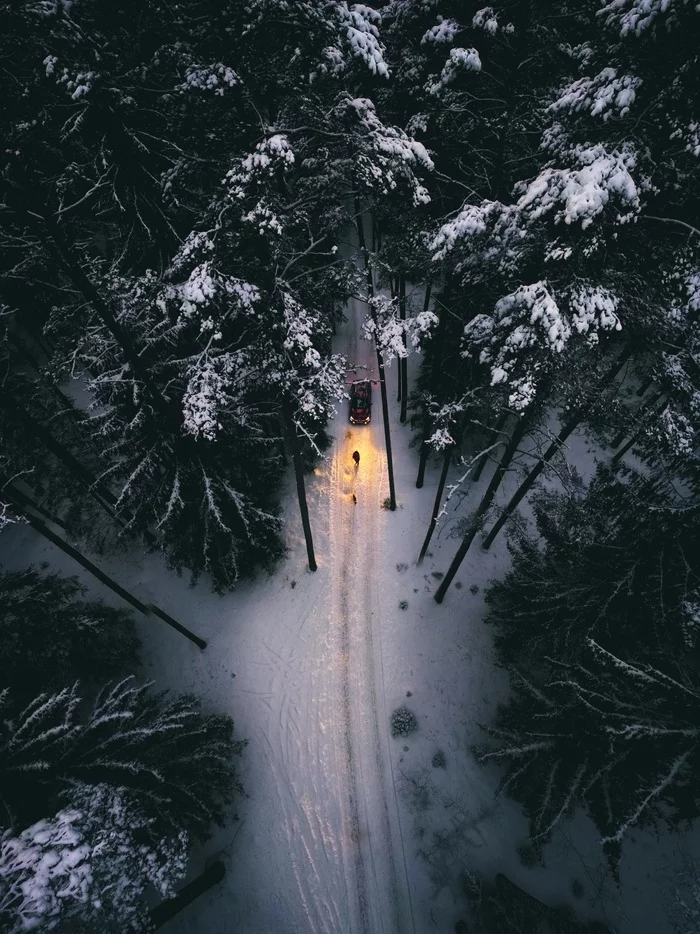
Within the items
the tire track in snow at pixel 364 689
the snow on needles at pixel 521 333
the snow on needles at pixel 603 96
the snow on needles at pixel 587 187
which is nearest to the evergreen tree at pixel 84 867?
the tire track in snow at pixel 364 689

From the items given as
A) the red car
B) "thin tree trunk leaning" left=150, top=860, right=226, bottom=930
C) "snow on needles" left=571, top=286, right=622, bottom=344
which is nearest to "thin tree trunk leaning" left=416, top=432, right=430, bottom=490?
the red car

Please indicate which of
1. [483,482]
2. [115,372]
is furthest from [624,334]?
[115,372]

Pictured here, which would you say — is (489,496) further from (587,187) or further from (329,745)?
(329,745)

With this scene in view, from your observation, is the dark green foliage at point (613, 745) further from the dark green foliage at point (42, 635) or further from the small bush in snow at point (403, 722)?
the dark green foliage at point (42, 635)

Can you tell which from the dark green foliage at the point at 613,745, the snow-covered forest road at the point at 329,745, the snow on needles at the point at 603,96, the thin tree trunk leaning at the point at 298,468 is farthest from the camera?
the thin tree trunk leaning at the point at 298,468

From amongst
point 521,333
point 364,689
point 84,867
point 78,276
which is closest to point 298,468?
point 78,276

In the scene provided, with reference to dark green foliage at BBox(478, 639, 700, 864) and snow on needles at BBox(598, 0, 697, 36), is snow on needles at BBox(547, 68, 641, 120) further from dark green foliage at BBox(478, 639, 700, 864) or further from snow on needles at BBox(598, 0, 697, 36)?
dark green foliage at BBox(478, 639, 700, 864)

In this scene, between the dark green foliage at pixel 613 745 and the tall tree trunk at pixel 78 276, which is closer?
the tall tree trunk at pixel 78 276
